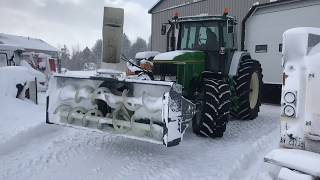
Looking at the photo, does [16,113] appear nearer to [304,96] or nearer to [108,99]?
[108,99]

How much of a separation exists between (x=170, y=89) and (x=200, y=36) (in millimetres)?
3177

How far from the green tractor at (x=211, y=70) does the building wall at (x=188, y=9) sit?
655cm

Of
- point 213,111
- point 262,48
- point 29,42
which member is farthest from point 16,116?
point 29,42

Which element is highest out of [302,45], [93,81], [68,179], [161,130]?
[302,45]

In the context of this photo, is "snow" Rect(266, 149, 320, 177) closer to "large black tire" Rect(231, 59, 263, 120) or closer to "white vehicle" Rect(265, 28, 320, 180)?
"white vehicle" Rect(265, 28, 320, 180)

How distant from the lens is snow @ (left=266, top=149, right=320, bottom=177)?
334 centimetres

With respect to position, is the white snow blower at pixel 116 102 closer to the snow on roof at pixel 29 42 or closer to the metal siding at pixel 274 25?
the metal siding at pixel 274 25

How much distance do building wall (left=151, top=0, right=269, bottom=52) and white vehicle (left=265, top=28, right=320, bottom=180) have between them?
10.9 m

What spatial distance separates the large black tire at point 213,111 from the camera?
6746mm

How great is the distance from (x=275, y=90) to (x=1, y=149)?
8.10 metres

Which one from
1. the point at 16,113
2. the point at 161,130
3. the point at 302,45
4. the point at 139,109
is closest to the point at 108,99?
the point at 139,109

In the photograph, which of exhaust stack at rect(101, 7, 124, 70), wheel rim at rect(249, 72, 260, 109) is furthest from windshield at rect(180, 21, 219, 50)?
exhaust stack at rect(101, 7, 124, 70)

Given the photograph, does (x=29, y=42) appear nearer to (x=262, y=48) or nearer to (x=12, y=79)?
(x=12, y=79)

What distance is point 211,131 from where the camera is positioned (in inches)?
267
